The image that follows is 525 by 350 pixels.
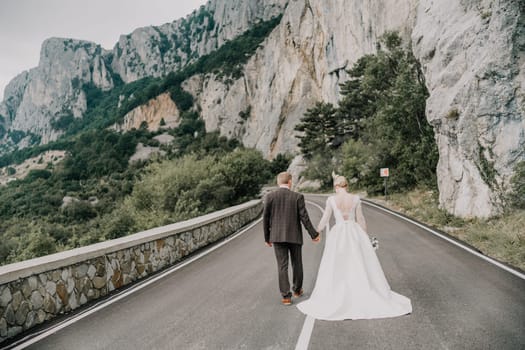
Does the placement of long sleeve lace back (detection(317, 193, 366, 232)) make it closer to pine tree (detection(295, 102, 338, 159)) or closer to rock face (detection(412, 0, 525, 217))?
rock face (detection(412, 0, 525, 217))

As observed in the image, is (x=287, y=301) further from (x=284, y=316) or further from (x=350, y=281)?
(x=350, y=281)

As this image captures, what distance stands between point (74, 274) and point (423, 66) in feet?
61.8

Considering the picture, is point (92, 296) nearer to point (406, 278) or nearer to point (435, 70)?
point (406, 278)

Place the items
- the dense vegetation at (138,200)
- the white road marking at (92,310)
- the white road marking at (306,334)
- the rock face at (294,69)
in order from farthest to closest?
the rock face at (294,69) → the dense vegetation at (138,200) → the white road marking at (92,310) → the white road marking at (306,334)

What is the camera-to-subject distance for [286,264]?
5.73m

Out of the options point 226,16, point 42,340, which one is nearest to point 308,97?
point 42,340

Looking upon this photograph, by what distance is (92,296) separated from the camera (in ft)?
22.1

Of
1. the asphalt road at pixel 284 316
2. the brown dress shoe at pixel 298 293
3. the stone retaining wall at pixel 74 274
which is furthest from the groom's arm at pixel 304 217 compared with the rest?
the stone retaining wall at pixel 74 274

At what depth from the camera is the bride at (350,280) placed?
5070mm

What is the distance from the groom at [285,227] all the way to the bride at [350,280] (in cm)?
32

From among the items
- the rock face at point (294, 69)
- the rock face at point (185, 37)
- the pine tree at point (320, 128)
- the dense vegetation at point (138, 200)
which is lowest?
the dense vegetation at point (138, 200)

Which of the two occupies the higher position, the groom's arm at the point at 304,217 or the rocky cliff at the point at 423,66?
the rocky cliff at the point at 423,66

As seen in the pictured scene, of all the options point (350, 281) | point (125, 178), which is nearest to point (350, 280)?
point (350, 281)

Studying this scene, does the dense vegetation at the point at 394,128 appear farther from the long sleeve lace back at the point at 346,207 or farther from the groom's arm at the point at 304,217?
the groom's arm at the point at 304,217
